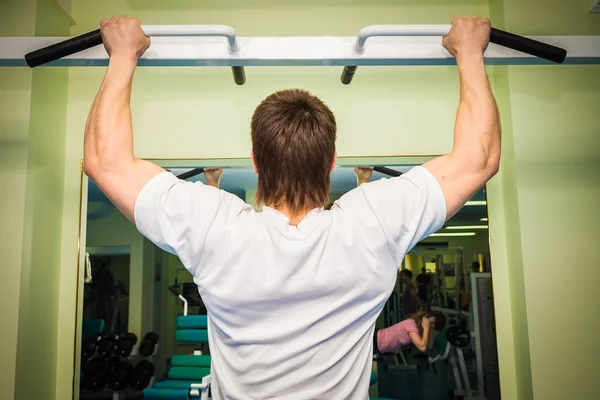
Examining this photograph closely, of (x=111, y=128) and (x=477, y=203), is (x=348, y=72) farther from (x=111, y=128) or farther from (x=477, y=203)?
(x=477, y=203)

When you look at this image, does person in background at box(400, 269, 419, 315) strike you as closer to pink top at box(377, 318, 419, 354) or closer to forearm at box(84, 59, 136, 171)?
pink top at box(377, 318, 419, 354)

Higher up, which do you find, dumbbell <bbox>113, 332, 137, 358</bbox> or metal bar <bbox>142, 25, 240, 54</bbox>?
metal bar <bbox>142, 25, 240, 54</bbox>

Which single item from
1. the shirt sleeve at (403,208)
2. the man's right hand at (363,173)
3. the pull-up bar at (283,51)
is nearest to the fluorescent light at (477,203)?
the man's right hand at (363,173)

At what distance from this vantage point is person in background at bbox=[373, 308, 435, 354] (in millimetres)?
2105

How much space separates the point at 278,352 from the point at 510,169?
1.71m

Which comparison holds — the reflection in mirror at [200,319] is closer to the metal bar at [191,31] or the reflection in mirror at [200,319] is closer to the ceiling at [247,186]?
the ceiling at [247,186]

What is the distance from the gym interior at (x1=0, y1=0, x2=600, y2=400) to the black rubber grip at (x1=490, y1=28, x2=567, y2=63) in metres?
0.97

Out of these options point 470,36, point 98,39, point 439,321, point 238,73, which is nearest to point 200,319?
point 439,321

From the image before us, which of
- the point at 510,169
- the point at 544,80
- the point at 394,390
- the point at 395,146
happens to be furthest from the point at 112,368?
the point at 544,80

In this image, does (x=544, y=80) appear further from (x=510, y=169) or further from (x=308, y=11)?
(x=308, y=11)

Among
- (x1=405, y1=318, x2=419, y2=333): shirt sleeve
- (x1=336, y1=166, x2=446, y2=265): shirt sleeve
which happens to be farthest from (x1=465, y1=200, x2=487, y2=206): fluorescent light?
(x1=336, y1=166, x2=446, y2=265): shirt sleeve

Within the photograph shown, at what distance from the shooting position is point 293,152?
0.92 m

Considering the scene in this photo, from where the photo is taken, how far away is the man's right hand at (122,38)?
40.4 inches

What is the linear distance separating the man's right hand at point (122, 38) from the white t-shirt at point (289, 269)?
1.24 feet
